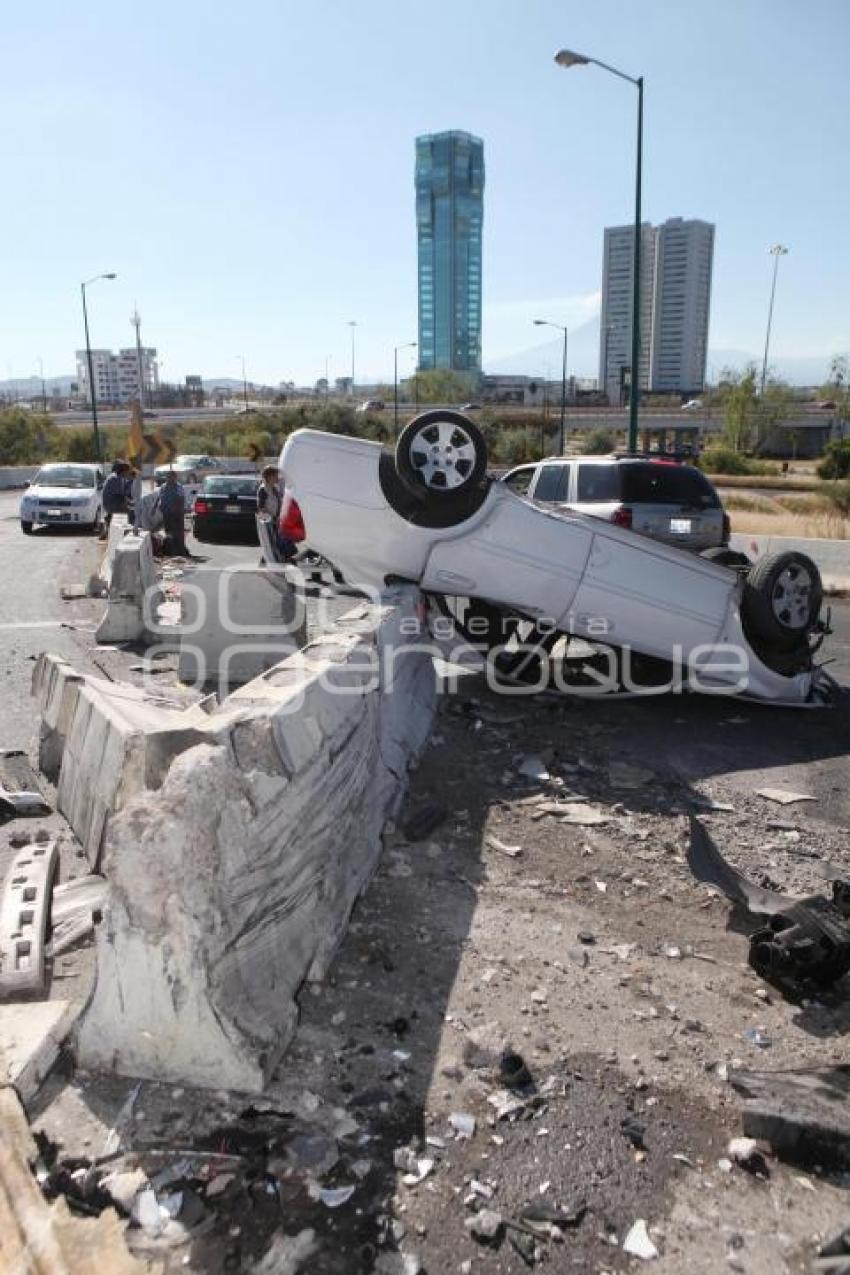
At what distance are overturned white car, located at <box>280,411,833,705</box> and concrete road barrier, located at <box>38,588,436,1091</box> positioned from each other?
366cm

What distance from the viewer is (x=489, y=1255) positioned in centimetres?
251

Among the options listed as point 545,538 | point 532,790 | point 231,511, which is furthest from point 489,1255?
point 231,511

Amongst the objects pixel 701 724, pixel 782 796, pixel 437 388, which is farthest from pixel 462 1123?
pixel 437 388

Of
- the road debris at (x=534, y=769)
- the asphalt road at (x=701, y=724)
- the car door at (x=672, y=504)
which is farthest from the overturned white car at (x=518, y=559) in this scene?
the car door at (x=672, y=504)

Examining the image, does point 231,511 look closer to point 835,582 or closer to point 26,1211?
point 835,582

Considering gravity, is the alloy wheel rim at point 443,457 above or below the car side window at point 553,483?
above

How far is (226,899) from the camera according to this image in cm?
304

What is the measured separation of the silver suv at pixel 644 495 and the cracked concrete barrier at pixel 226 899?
7354 mm

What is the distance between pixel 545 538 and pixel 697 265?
206041 millimetres

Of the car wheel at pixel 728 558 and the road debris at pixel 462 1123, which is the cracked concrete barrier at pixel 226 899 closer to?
the road debris at pixel 462 1123

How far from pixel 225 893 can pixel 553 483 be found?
8703mm

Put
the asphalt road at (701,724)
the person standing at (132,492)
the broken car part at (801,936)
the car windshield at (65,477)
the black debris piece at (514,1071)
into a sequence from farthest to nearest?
the car windshield at (65,477) → the person standing at (132,492) → the asphalt road at (701,724) → the broken car part at (801,936) → the black debris piece at (514,1071)

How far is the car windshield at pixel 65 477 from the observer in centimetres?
2308

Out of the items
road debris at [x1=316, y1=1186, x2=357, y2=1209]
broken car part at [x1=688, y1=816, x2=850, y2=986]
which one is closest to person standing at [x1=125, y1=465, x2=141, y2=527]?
broken car part at [x1=688, y1=816, x2=850, y2=986]
